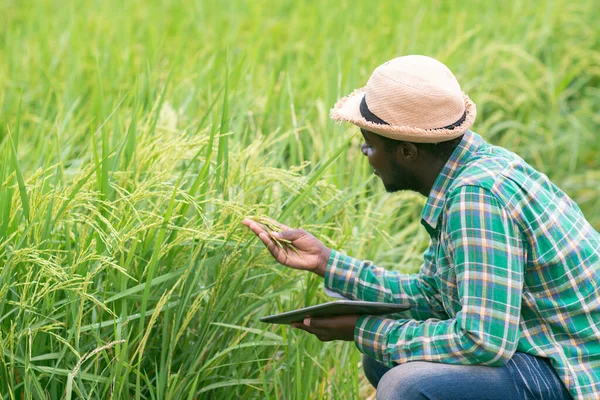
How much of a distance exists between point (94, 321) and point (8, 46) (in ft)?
8.21

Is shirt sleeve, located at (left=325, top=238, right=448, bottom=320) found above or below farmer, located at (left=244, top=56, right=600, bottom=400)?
below

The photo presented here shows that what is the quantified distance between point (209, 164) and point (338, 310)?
1.70 feet

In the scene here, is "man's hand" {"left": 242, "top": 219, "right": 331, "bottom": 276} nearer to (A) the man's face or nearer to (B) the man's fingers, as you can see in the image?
(B) the man's fingers

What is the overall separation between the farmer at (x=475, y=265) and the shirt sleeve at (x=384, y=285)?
0.53ft

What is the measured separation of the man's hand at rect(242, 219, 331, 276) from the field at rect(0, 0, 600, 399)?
0.09m

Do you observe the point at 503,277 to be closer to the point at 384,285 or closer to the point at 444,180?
the point at 444,180

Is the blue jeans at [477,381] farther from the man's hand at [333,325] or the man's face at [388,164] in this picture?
the man's face at [388,164]

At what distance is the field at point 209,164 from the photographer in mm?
2020

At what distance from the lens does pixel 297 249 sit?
214 centimetres

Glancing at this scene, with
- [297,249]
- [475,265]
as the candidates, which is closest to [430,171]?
[475,265]

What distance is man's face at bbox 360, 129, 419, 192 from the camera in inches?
78.6

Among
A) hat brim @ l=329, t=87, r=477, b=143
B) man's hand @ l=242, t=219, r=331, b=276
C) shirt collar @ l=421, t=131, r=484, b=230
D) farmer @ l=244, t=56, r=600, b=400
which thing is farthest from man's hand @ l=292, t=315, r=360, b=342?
hat brim @ l=329, t=87, r=477, b=143

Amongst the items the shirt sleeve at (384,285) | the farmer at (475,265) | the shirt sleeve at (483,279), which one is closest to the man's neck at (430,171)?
the farmer at (475,265)

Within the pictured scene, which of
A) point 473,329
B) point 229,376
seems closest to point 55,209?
point 229,376
